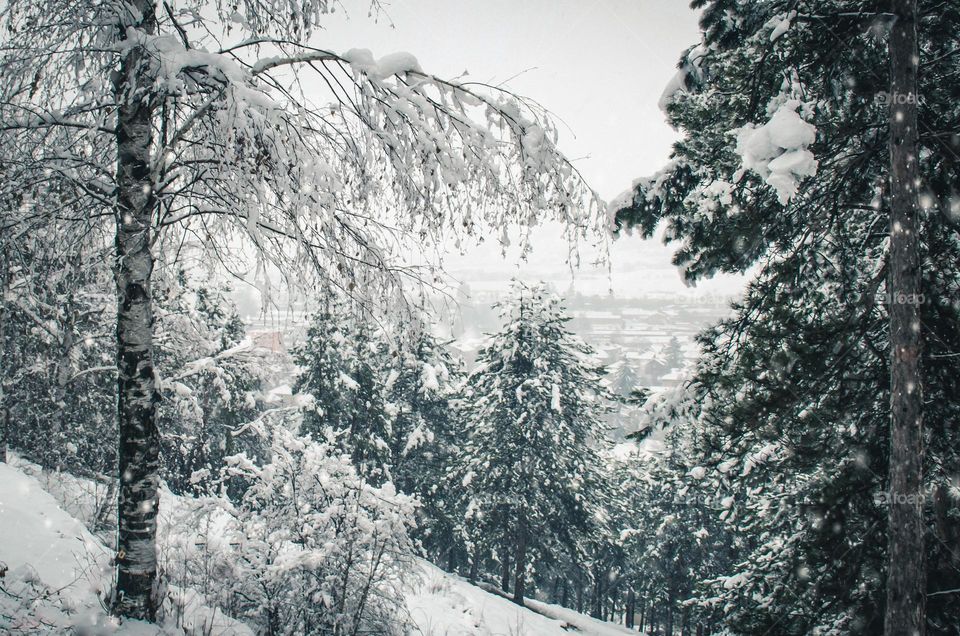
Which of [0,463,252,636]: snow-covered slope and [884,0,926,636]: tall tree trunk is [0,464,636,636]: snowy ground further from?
[884,0,926,636]: tall tree trunk

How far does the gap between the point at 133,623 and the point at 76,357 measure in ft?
31.8

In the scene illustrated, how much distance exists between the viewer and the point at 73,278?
412 centimetres

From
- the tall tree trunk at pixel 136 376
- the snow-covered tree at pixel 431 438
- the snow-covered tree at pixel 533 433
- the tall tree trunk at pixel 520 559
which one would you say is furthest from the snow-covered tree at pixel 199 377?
the tall tree trunk at pixel 520 559

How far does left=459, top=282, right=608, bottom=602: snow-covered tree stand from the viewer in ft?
53.7

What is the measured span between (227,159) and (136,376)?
2.24m

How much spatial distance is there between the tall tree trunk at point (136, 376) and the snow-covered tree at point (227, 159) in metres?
0.01

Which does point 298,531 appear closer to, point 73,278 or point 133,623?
point 133,623

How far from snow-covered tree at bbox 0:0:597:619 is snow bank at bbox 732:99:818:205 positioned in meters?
1.37

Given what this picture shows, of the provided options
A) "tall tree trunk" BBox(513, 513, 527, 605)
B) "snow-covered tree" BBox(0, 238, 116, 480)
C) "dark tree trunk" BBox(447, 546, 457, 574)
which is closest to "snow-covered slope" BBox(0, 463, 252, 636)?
"snow-covered tree" BBox(0, 238, 116, 480)

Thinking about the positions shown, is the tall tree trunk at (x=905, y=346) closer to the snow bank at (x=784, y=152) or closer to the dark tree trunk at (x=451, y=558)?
the snow bank at (x=784, y=152)

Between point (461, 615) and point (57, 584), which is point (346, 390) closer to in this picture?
point (461, 615)

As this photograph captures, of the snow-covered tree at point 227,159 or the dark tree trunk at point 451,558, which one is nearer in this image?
the snow-covered tree at point 227,159

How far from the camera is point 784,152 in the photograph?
349 centimetres

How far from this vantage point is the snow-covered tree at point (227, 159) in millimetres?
2824
